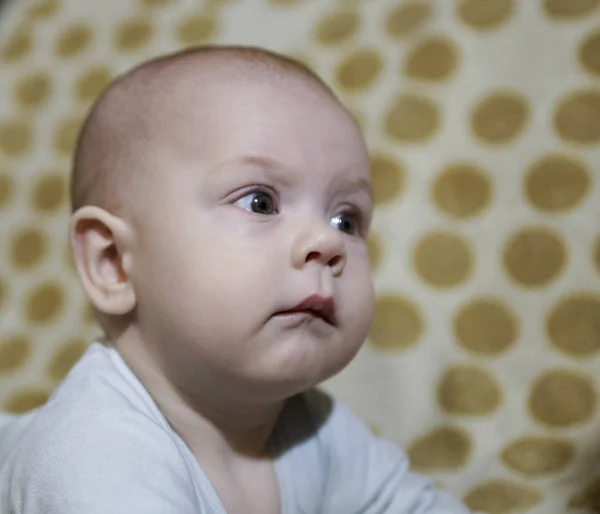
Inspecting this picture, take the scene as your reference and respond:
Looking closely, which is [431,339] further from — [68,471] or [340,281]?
[68,471]

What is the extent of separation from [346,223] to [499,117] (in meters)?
0.45

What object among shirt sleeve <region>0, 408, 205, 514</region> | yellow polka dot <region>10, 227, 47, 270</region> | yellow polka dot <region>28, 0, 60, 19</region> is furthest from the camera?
yellow polka dot <region>28, 0, 60, 19</region>

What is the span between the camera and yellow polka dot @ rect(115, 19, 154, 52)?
1310 millimetres

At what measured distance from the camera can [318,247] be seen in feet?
2.07

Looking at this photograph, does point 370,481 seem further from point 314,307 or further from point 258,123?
point 258,123

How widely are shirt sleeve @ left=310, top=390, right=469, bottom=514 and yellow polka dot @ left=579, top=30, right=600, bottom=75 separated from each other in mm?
612

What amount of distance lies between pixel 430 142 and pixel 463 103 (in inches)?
3.0

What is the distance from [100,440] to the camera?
0.62 metres

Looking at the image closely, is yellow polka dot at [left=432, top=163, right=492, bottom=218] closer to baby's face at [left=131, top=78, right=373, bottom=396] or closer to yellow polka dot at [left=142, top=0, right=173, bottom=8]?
baby's face at [left=131, top=78, right=373, bottom=396]

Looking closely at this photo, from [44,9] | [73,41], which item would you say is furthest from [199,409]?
[44,9]

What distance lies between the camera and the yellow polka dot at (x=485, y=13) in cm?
114

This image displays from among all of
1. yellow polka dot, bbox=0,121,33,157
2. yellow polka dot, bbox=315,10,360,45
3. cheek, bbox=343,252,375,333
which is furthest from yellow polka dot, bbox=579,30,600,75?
yellow polka dot, bbox=0,121,33,157

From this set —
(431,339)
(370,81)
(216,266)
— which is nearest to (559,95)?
(370,81)

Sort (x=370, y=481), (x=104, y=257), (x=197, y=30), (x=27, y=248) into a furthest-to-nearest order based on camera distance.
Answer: (x=197, y=30) < (x=27, y=248) < (x=370, y=481) < (x=104, y=257)
